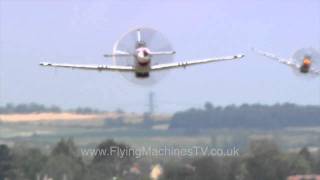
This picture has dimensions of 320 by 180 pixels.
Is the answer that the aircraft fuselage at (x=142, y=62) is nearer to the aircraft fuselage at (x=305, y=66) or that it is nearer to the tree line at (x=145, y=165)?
the aircraft fuselage at (x=305, y=66)

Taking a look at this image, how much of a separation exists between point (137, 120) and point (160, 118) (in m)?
1.79

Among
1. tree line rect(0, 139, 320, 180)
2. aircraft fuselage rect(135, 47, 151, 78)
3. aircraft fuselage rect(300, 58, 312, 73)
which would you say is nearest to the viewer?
aircraft fuselage rect(135, 47, 151, 78)

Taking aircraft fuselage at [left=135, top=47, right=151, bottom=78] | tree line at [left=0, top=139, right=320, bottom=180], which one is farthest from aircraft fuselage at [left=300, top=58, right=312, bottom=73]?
tree line at [left=0, top=139, right=320, bottom=180]

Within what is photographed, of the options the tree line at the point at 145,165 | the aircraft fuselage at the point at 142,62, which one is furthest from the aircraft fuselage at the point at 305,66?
the tree line at the point at 145,165

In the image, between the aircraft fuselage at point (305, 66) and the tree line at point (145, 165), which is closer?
the aircraft fuselage at point (305, 66)

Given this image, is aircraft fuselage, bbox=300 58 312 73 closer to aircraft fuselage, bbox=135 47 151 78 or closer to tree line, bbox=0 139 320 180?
aircraft fuselage, bbox=135 47 151 78

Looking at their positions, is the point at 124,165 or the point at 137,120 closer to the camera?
the point at 124,165

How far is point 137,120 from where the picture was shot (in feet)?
268

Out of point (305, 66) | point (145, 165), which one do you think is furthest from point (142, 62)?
point (145, 165)

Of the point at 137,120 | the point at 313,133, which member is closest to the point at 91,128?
the point at 137,120

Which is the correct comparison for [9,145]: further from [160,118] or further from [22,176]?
[160,118]

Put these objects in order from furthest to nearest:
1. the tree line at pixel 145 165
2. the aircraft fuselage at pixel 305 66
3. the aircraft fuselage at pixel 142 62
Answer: the tree line at pixel 145 165 < the aircraft fuselage at pixel 305 66 < the aircraft fuselage at pixel 142 62

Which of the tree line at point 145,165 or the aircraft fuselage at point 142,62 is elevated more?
the aircraft fuselage at point 142,62

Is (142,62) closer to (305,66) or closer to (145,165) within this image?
(305,66)
